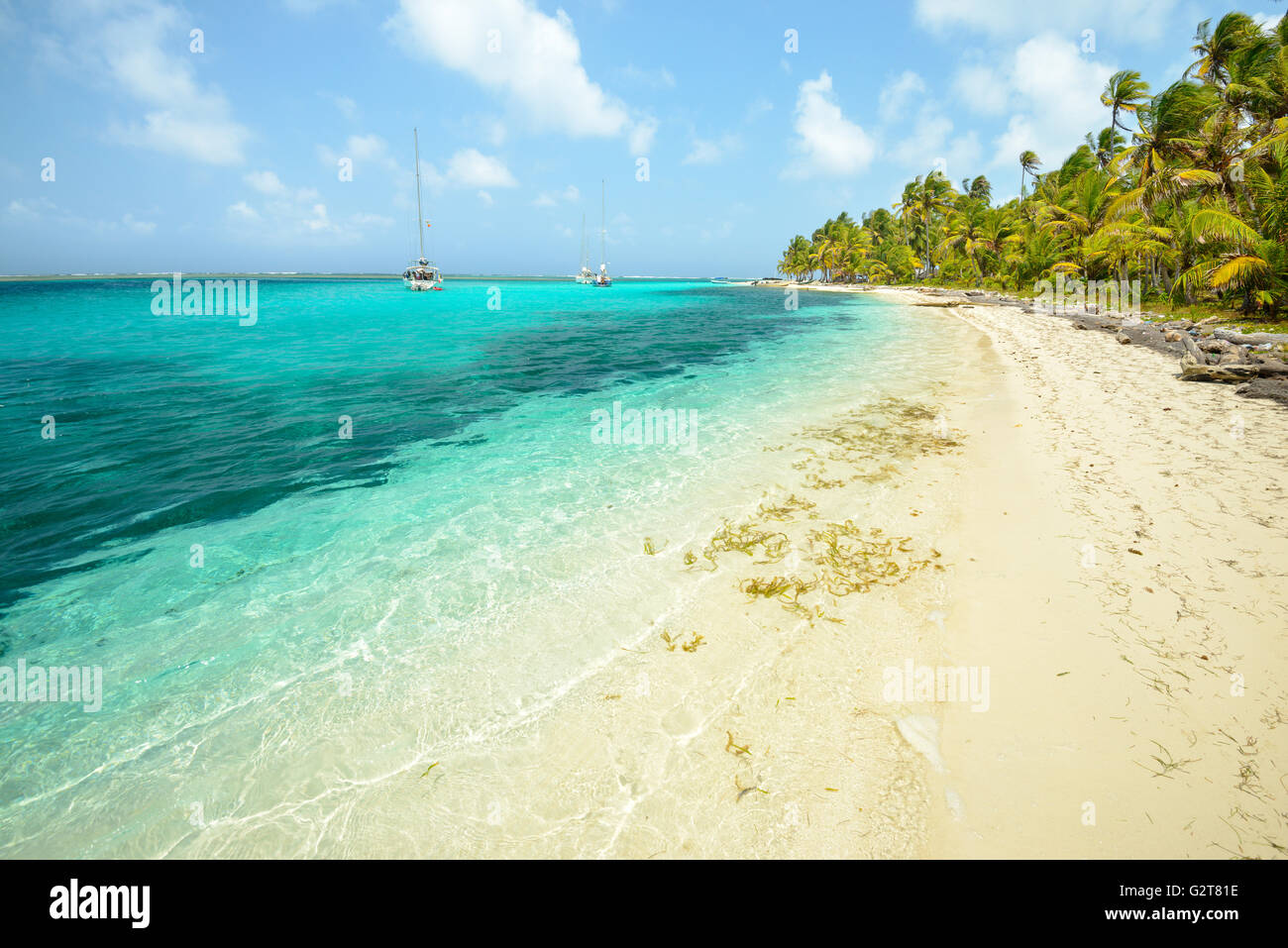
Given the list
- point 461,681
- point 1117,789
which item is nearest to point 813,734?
point 1117,789

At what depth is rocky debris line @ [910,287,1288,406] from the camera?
1367cm

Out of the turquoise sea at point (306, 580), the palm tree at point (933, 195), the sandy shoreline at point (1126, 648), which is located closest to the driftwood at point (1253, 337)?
the sandy shoreline at point (1126, 648)

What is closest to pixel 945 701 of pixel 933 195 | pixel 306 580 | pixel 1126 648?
pixel 1126 648

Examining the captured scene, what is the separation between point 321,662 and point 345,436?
30.3 feet

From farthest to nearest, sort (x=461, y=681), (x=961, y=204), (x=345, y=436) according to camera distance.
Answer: (x=961, y=204)
(x=345, y=436)
(x=461, y=681)

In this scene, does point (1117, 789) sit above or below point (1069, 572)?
below

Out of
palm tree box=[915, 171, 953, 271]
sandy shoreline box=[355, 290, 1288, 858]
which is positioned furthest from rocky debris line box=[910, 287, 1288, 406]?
palm tree box=[915, 171, 953, 271]

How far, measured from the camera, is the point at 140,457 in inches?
447

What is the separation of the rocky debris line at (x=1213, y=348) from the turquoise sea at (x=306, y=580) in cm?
906

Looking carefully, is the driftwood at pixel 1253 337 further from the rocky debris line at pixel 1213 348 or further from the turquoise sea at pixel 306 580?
the turquoise sea at pixel 306 580

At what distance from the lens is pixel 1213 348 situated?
17.6 meters
